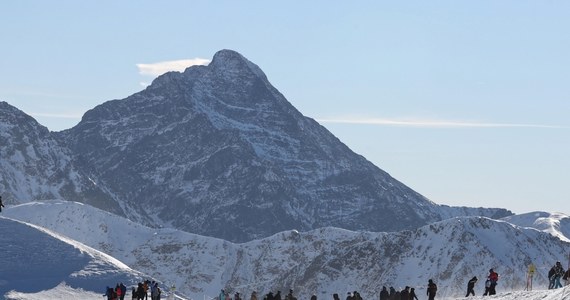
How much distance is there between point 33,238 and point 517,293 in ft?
346

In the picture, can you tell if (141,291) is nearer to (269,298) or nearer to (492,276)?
A: (269,298)

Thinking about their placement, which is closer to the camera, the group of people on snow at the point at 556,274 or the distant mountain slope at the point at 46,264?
the group of people on snow at the point at 556,274

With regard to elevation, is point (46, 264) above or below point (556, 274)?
below

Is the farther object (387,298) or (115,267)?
(115,267)

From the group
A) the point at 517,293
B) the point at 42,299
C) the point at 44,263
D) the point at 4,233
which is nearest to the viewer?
the point at 517,293

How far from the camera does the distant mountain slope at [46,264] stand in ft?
471

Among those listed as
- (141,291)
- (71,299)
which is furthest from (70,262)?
(141,291)

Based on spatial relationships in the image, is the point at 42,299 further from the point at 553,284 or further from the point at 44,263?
the point at 553,284

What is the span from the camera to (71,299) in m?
131

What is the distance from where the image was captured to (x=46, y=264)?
157m

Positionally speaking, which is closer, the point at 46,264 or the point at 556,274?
the point at 556,274

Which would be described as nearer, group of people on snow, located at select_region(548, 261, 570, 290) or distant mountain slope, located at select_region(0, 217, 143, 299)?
group of people on snow, located at select_region(548, 261, 570, 290)

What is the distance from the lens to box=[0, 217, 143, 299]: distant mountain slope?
5655 inches

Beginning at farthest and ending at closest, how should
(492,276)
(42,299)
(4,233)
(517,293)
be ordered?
(4,233)
(42,299)
(492,276)
(517,293)
